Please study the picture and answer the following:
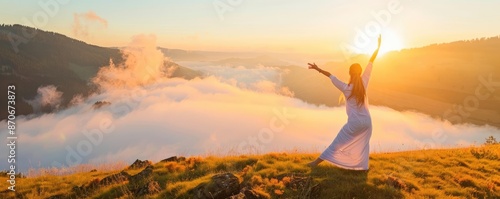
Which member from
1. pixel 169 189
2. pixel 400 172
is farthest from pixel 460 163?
pixel 169 189

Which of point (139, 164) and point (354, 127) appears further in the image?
point (139, 164)

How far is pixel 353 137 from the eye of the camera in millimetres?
13688

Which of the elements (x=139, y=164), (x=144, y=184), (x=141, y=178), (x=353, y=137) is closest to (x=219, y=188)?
(x=144, y=184)

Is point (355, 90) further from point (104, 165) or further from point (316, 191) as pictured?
point (104, 165)

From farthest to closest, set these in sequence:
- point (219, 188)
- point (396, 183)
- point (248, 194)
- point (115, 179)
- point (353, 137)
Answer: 1. point (115, 179)
2. point (353, 137)
3. point (396, 183)
4. point (219, 188)
5. point (248, 194)

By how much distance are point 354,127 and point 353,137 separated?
0.43m

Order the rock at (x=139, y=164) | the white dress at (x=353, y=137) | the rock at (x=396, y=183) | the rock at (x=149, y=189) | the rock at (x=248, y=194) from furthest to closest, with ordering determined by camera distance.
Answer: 1. the rock at (x=139, y=164)
2. the white dress at (x=353, y=137)
3. the rock at (x=149, y=189)
4. the rock at (x=396, y=183)
5. the rock at (x=248, y=194)

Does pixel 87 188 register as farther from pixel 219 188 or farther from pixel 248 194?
pixel 248 194

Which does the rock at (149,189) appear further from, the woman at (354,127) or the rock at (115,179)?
the woman at (354,127)

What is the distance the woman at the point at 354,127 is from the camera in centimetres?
1326

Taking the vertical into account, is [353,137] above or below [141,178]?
above

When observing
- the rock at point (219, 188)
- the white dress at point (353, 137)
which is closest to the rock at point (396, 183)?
the white dress at point (353, 137)

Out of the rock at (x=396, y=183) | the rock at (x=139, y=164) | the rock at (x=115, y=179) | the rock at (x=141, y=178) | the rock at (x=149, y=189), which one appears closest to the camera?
the rock at (x=396, y=183)

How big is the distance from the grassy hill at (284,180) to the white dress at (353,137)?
41 centimetres
